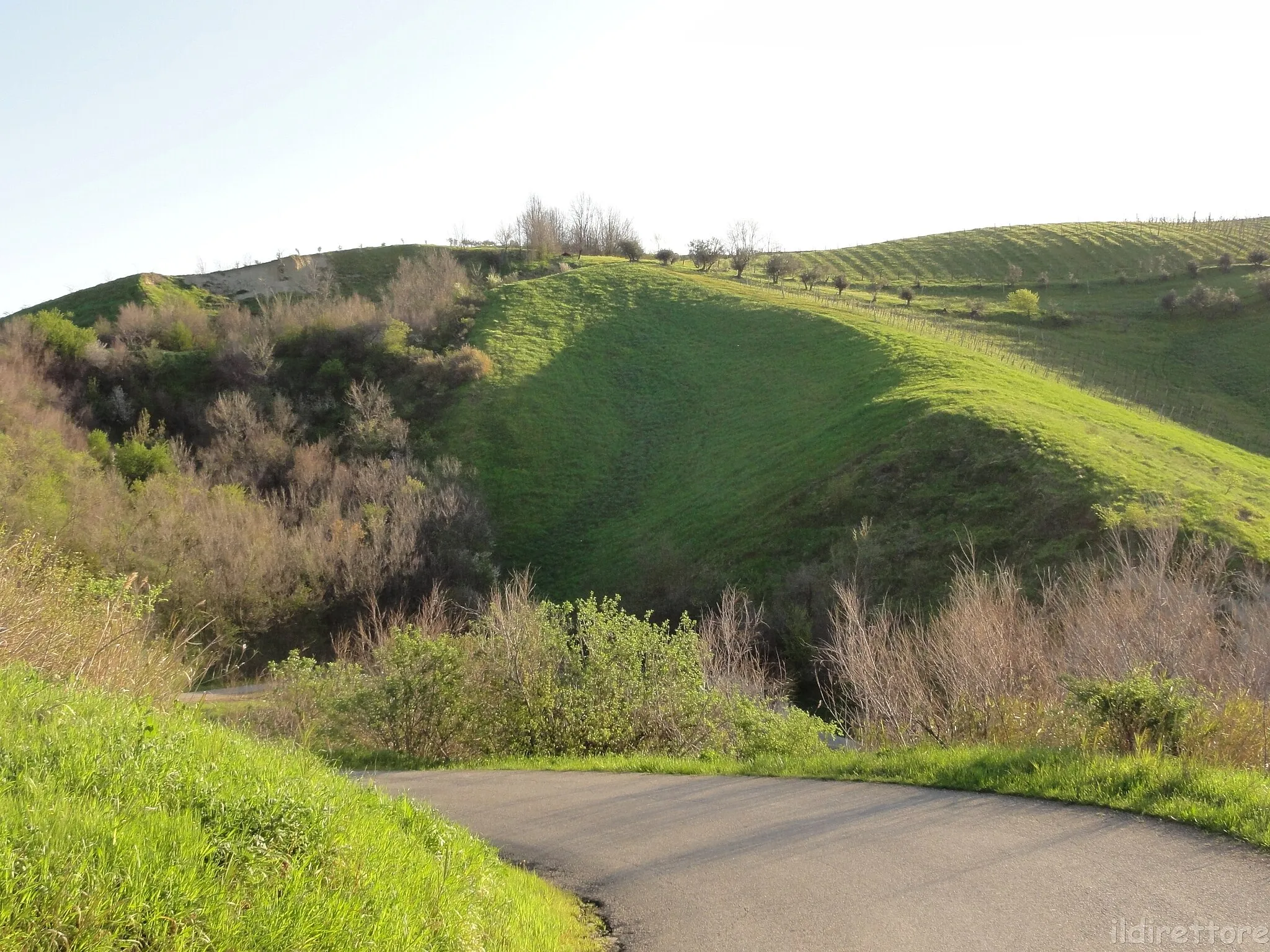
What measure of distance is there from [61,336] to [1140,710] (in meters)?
74.4

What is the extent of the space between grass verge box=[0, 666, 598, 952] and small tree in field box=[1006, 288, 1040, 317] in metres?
82.2

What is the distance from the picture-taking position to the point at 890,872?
7.02 metres

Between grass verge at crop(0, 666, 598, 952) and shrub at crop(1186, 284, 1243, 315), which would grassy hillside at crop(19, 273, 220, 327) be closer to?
grass verge at crop(0, 666, 598, 952)

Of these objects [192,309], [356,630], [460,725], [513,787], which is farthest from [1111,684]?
[192,309]

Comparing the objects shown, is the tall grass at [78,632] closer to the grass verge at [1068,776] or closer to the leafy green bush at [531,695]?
the leafy green bush at [531,695]

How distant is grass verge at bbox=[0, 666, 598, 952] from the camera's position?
11.8ft

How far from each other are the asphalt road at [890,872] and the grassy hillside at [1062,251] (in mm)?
98955

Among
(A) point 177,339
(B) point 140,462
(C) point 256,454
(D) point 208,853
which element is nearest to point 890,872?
(D) point 208,853

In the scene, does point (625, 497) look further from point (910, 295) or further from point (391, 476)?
point (910, 295)

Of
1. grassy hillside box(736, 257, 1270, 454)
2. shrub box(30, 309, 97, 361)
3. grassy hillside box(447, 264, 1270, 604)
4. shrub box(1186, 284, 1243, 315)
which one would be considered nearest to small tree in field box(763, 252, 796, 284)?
grassy hillside box(736, 257, 1270, 454)

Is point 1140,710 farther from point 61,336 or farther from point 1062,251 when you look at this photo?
point 1062,251

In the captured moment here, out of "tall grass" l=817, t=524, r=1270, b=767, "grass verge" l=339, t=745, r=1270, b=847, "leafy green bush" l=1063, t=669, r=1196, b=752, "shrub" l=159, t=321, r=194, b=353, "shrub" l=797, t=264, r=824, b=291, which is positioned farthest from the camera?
"shrub" l=797, t=264, r=824, b=291

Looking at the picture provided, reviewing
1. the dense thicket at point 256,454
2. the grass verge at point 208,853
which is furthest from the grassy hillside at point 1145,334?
the grass verge at point 208,853

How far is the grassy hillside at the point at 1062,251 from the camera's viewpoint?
308 feet
